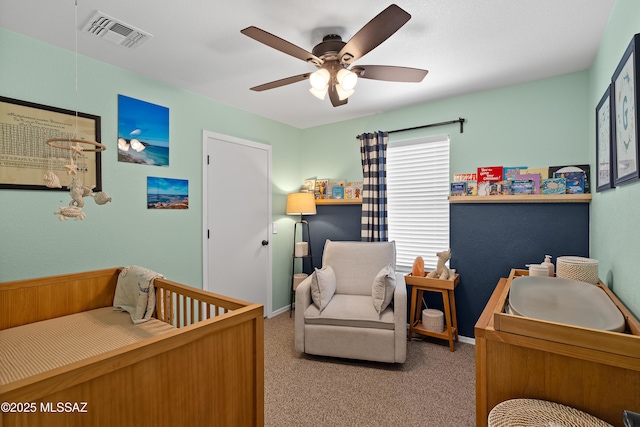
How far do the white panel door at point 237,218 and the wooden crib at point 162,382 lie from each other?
4.28 feet

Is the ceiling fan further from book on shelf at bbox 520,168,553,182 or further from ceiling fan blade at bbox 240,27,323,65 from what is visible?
book on shelf at bbox 520,168,553,182

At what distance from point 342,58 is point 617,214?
1.68m

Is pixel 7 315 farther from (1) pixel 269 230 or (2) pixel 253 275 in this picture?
(1) pixel 269 230

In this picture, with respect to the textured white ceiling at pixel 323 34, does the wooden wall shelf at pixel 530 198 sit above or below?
below

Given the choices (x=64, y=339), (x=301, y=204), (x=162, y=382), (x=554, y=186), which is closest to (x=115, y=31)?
(x=64, y=339)

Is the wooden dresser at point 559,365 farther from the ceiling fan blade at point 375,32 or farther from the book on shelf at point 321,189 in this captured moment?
the book on shelf at point 321,189

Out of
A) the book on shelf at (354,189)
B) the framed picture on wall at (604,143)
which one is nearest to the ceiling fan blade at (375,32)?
the framed picture on wall at (604,143)

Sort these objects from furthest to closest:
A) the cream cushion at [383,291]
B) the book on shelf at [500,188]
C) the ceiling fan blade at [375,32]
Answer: the book on shelf at [500,188], the cream cushion at [383,291], the ceiling fan blade at [375,32]

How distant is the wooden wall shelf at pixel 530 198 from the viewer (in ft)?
7.88

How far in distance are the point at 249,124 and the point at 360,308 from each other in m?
2.35

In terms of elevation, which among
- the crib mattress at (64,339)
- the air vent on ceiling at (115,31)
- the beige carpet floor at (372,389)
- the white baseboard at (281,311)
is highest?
the air vent on ceiling at (115,31)

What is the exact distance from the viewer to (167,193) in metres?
2.74

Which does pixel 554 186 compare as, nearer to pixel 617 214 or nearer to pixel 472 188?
pixel 472 188

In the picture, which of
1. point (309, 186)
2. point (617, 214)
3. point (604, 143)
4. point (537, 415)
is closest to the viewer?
point (537, 415)
